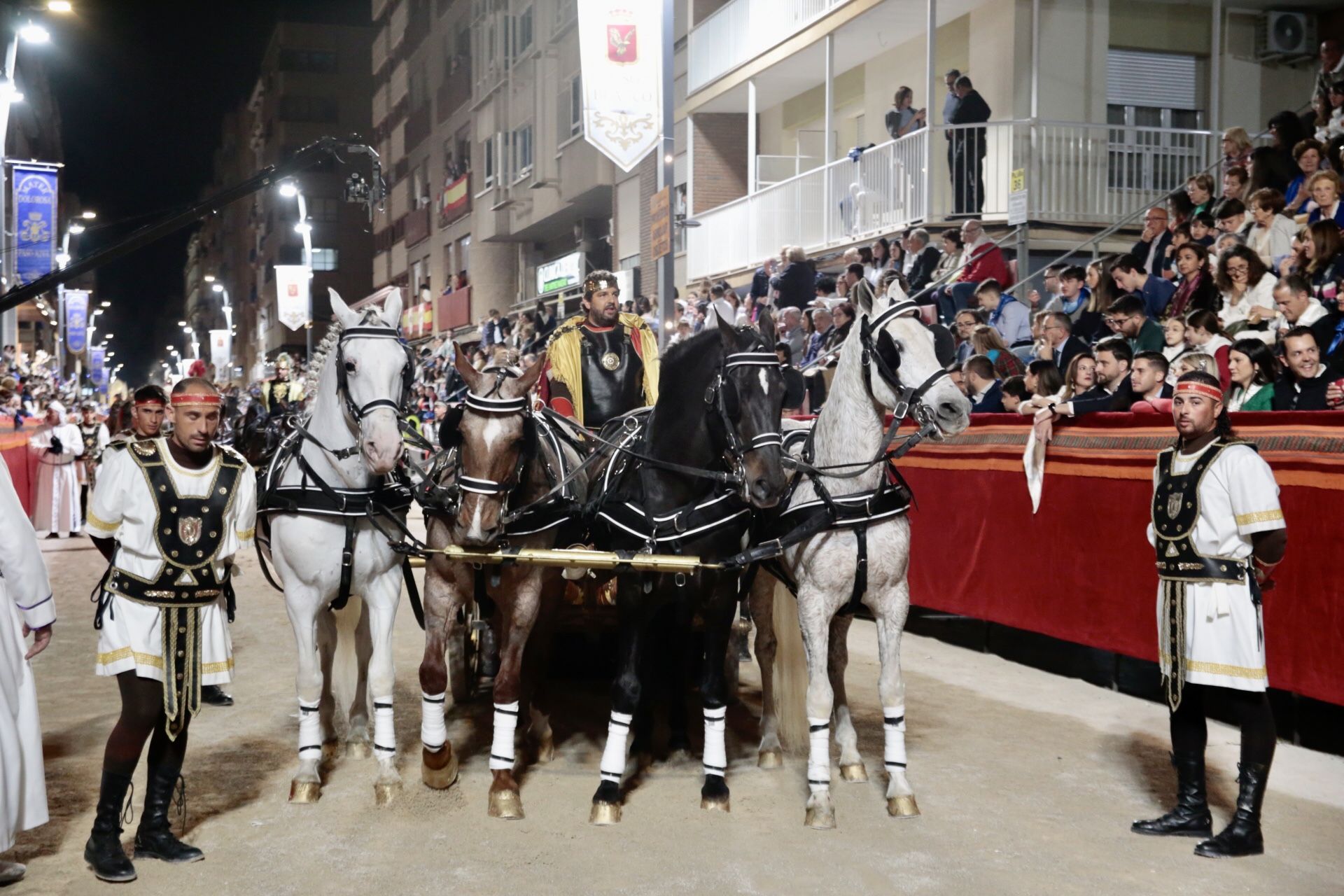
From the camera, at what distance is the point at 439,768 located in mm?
6730

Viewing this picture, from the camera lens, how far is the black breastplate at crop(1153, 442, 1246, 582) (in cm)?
563

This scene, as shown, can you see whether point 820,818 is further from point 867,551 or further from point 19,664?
point 19,664

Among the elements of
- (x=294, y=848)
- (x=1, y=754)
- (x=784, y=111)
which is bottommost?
(x=294, y=848)

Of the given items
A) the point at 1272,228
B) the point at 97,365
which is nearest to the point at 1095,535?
the point at 1272,228

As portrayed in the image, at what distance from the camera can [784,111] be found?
25.2 m

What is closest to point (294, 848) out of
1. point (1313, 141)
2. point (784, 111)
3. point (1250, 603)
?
point (1250, 603)

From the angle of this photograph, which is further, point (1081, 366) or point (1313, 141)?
point (1313, 141)

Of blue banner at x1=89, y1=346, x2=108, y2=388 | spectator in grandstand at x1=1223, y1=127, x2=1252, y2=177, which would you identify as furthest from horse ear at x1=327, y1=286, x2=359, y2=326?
blue banner at x1=89, y1=346, x2=108, y2=388

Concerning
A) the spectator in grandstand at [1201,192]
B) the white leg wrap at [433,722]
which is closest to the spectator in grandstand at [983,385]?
the spectator in grandstand at [1201,192]

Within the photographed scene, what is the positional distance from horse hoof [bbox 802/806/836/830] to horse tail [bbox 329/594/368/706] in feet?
10.0

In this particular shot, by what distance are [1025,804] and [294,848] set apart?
12.1ft

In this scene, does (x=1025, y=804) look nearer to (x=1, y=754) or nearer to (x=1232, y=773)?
(x=1232, y=773)

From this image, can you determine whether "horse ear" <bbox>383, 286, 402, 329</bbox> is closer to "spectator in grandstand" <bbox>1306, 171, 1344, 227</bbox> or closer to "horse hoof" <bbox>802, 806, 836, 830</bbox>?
"horse hoof" <bbox>802, 806, 836, 830</bbox>

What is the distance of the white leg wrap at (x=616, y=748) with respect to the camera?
20.7ft
